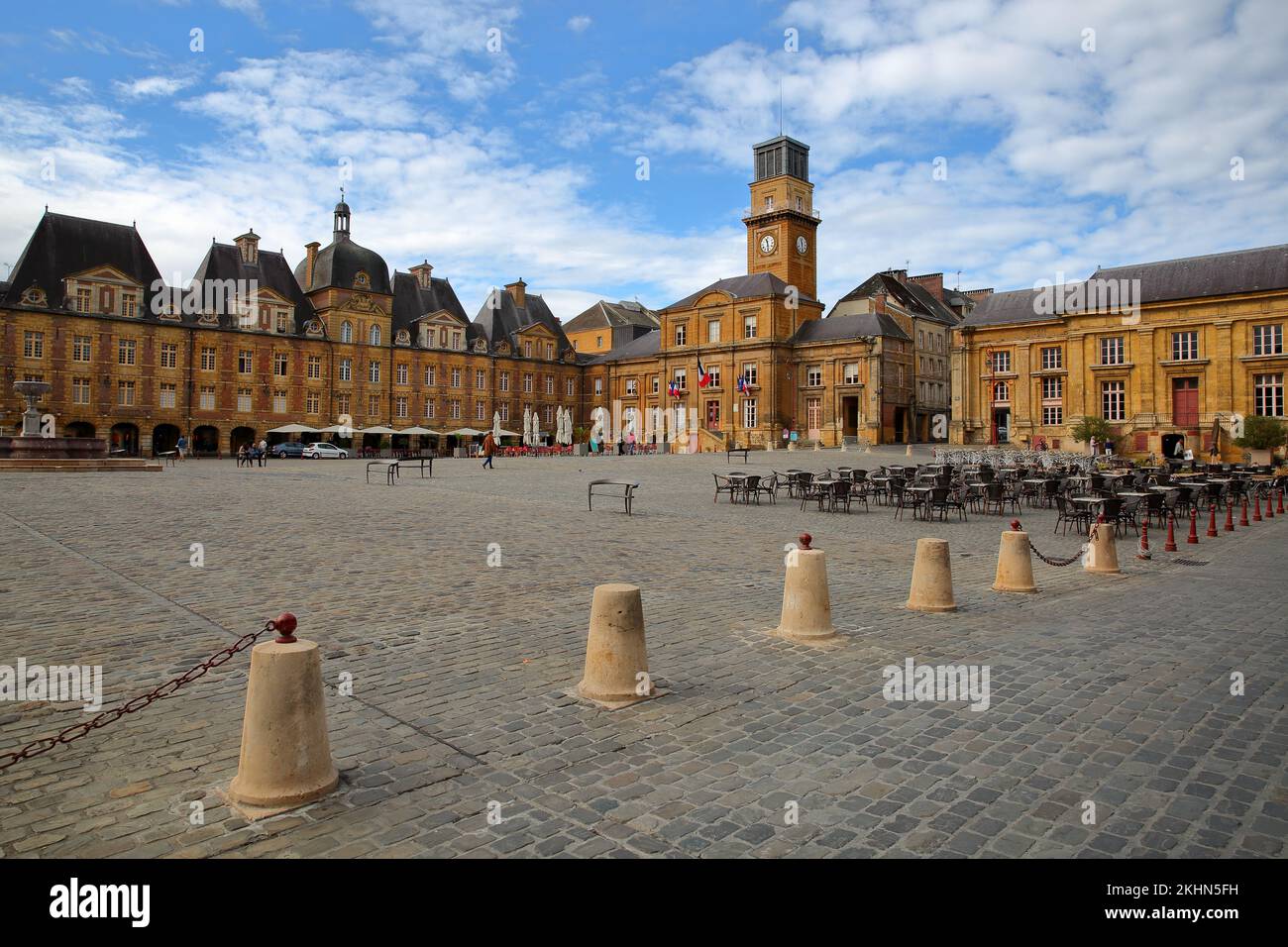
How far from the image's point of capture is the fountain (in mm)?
32375

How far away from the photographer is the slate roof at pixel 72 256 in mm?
50125

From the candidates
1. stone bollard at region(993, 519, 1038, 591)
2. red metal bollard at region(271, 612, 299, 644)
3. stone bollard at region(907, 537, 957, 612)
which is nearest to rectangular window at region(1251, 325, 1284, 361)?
stone bollard at region(993, 519, 1038, 591)

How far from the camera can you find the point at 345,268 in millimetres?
62938

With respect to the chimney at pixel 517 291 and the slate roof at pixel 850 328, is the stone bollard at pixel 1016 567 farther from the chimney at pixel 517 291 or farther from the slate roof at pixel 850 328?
the chimney at pixel 517 291

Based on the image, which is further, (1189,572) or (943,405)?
(943,405)

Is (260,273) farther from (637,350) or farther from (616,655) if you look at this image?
(616,655)

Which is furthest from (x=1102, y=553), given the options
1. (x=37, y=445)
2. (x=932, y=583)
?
(x=37, y=445)

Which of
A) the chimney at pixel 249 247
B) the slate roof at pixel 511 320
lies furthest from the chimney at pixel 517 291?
the chimney at pixel 249 247

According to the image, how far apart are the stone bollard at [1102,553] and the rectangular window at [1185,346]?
138 ft

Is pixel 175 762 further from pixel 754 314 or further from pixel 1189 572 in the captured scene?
pixel 754 314

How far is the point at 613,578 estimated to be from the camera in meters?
10.1

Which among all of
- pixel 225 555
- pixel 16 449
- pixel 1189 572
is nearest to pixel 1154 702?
pixel 1189 572

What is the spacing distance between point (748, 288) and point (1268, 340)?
34.8m
